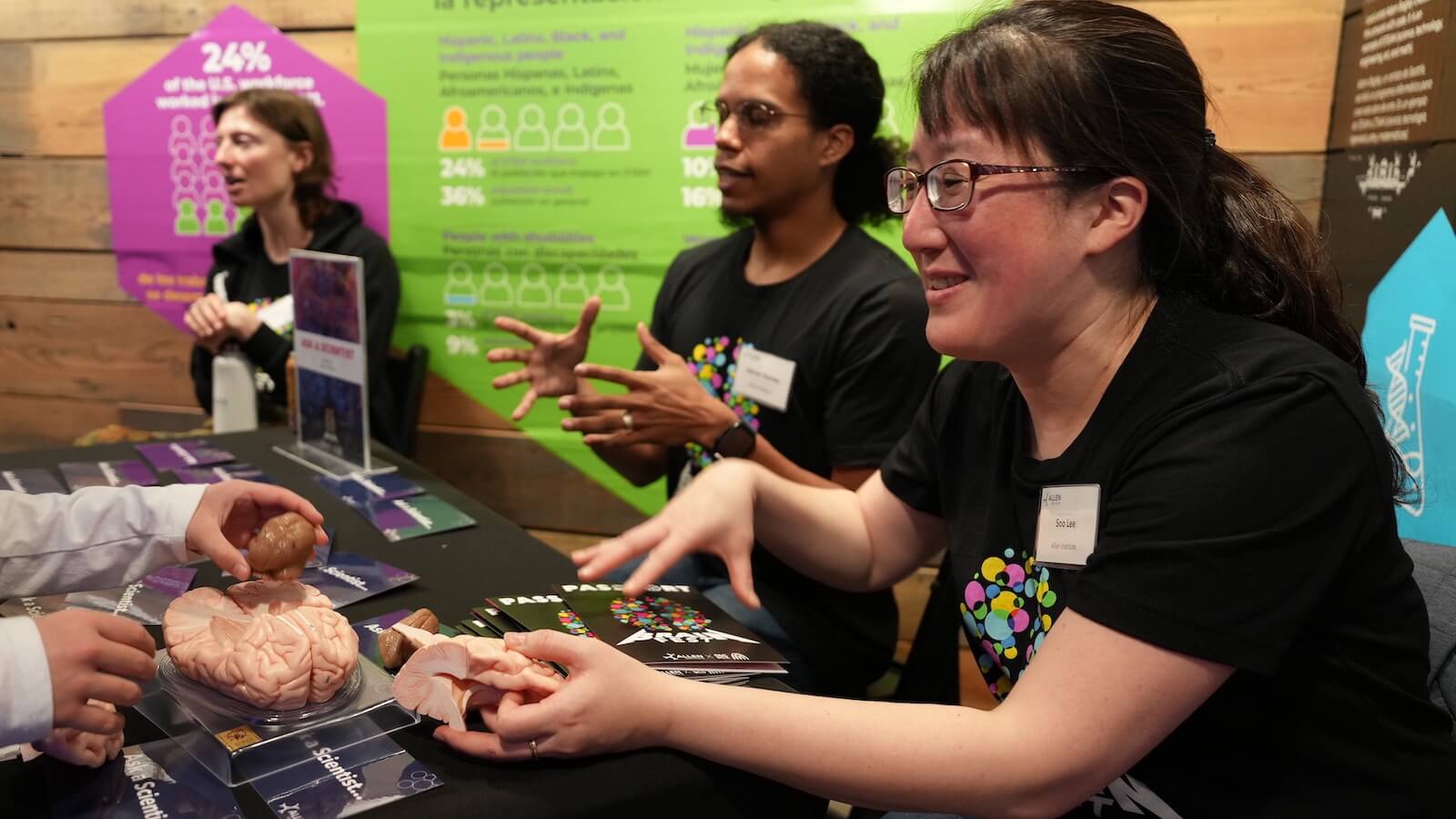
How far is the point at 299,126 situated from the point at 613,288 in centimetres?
97

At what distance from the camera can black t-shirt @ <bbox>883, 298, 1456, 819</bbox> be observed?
2.73 feet

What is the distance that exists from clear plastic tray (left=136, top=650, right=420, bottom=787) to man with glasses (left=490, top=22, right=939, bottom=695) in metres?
0.75

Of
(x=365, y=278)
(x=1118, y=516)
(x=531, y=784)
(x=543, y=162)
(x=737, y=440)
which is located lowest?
(x=531, y=784)

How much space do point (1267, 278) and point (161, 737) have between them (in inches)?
45.5

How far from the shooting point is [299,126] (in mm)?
2719

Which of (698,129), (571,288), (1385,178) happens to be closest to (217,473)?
(571,288)

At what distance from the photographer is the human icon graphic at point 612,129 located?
2.67m

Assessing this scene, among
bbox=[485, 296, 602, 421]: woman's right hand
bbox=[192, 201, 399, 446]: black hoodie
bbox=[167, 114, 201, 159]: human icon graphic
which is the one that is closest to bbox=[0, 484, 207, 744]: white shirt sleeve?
bbox=[485, 296, 602, 421]: woman's right hand

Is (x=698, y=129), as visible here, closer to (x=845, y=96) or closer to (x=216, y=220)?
(x=845, y=96)

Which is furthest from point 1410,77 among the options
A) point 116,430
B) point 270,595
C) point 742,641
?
point 116,430

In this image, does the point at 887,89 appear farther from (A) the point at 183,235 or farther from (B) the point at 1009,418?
(A) the point at 183,235

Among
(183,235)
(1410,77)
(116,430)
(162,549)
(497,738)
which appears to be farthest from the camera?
(183,235)

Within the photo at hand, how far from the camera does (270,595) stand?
39.5 inches

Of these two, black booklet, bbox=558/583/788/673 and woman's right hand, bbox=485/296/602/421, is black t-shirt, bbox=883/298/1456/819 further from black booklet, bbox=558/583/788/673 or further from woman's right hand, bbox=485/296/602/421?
woman's right hand, bbox=485/296/602/421
